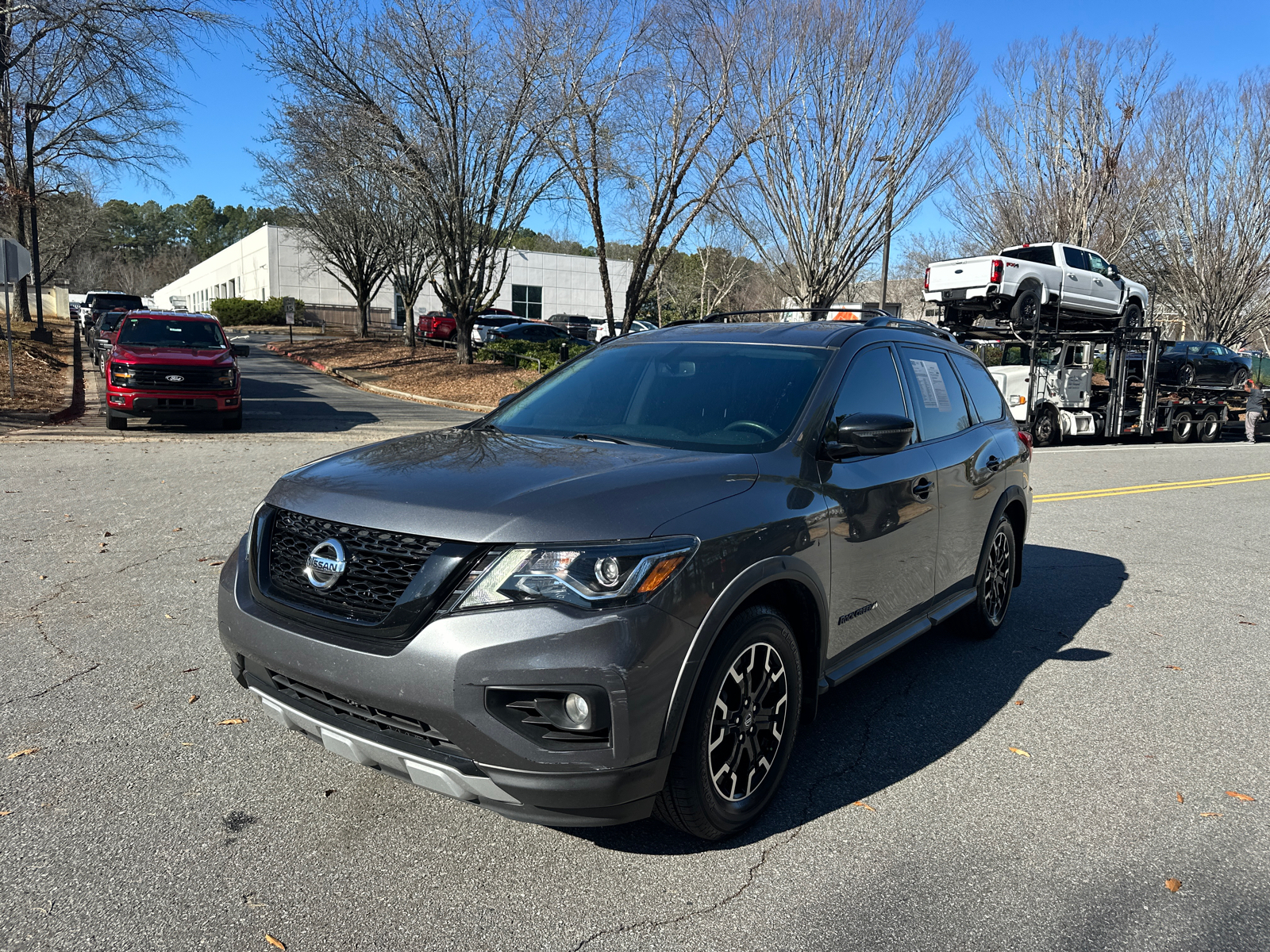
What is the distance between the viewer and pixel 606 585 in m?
2.75

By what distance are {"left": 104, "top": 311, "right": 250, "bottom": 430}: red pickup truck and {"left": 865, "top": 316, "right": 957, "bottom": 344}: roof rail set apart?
13.5 metres

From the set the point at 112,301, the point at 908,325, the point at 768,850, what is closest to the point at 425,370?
the point at 112,301

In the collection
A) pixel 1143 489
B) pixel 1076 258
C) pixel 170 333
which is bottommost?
pixel 1143 489

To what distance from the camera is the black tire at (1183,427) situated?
75.8ft

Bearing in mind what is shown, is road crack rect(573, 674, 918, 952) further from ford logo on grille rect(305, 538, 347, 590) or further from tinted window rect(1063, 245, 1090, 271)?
tinted window rect(1063, 245, 1090, 271)

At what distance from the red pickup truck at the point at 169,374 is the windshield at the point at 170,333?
1cm

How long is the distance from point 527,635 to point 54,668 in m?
3.30

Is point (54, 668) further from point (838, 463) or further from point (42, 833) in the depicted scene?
point (838, 463)

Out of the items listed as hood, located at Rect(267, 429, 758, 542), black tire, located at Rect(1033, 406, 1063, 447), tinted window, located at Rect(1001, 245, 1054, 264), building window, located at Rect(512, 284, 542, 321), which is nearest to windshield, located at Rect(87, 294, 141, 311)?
tinted window, located at Rect(1001, 245, 1054, 264)

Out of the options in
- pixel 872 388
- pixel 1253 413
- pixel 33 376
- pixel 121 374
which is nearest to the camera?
pixel 872 388

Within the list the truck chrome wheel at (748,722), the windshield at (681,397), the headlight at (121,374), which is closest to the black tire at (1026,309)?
the windshield at (681,397)

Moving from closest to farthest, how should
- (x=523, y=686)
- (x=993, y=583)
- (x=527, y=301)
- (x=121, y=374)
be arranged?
1. (x=523, y=686)
2. (x=993, y=583)
3. (x=121, y=374)
4. (x=527, y=301)

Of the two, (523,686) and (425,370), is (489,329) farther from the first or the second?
(523,686)

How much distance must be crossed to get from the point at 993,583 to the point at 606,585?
3743 millimetres
